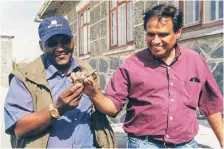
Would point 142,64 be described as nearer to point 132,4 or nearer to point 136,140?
point 136,140

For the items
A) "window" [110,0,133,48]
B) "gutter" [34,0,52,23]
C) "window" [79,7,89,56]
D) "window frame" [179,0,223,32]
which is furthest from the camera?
"gutter" [34,0,52,23]

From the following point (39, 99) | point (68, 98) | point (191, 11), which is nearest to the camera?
point (68, 98)

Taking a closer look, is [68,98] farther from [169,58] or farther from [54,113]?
[169,58]

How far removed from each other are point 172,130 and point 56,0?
10426 millimetres

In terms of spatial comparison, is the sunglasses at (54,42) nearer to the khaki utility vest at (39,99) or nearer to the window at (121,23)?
the khaki utility vest at (39,99)

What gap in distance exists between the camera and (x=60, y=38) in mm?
2023

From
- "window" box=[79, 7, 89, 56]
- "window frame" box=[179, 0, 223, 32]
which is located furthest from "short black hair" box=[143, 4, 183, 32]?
"window" box=[79, 7, 89, 56]

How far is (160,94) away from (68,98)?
54 cm

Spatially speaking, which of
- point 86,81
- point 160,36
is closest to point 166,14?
A: point 160,36

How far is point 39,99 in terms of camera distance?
1.92 meters

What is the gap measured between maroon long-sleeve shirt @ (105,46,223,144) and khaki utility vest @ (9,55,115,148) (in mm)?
154

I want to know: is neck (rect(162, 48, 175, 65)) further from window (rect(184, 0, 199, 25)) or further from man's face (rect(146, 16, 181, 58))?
window (rect(184, 0, 199, 25))

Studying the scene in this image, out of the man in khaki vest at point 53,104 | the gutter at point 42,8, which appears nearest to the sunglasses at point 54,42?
the man in khaki vest at point 53,104

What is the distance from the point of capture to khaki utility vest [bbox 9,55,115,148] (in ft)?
6.28
